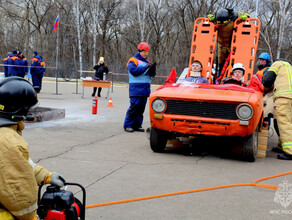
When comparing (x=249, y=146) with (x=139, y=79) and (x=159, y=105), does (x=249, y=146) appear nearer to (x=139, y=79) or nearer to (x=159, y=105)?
(x=159, y=105)

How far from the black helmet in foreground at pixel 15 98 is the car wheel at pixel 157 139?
171 inches

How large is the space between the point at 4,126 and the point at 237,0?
4251 centimetres

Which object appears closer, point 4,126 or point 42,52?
point 4,126

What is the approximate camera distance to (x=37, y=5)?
157 ft

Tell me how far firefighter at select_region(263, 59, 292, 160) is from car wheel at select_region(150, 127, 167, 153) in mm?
2051

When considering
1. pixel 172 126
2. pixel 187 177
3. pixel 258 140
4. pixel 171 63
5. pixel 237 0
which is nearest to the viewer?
pixel 187 177

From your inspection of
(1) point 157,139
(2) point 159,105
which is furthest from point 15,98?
(1) point 157,139

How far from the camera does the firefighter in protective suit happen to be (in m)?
2.08

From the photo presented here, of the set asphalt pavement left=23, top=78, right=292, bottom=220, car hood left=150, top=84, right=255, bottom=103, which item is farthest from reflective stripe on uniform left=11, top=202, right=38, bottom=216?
car hood left=150, top=84, right=255, bottom=103

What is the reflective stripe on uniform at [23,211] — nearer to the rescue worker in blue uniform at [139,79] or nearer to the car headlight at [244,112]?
the car headlight at [244,112]

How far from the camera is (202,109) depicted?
6.14 metres

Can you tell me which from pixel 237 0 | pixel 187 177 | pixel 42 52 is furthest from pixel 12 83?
→ pixel 42 52

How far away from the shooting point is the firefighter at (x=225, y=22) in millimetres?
8258

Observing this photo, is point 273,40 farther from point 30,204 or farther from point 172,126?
point 30,204
